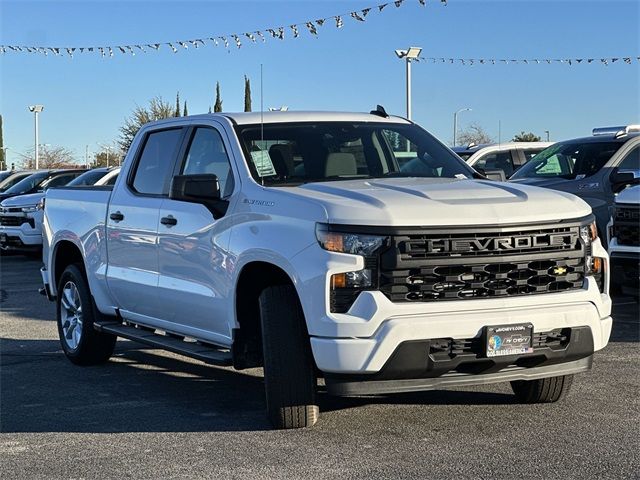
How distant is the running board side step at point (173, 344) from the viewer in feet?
20.8

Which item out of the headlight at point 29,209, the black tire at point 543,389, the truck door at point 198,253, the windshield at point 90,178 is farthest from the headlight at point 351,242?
the headlight at point 29,209

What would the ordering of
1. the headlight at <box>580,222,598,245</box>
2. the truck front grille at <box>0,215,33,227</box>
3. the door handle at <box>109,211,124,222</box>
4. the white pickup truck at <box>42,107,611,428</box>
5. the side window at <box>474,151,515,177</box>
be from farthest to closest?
the truck front grille at <box>0,215,33,227</box>, the side window at <box>474,151,515,177</box>, the door handle at <box>109,211,124,222</box>, the headlight at <box>580,222,598,245</box>, the white pickup truck at <box>42,107,611,428</box>

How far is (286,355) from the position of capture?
222 inches

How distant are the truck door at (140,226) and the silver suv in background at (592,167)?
5816 mm

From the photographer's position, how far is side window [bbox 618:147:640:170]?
12531 mm

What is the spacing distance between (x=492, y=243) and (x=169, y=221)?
2.49m

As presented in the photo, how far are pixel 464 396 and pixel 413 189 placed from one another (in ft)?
5.41

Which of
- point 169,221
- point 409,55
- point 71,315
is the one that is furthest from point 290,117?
point 409,55

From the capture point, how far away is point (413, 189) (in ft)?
19.6

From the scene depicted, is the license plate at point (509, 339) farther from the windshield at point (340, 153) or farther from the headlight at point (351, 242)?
the windshield at point (340, 153)

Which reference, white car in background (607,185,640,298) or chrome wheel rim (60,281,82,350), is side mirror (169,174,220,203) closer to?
chrome wheel rim (60,281,82,350)

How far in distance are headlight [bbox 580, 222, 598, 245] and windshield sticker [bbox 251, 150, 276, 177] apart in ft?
6.59

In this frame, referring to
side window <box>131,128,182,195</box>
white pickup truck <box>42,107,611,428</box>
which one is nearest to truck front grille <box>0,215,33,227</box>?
side window <box>131,128,182,195</box>

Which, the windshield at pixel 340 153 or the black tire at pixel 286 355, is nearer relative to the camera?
the black tire at pixel 286 355
